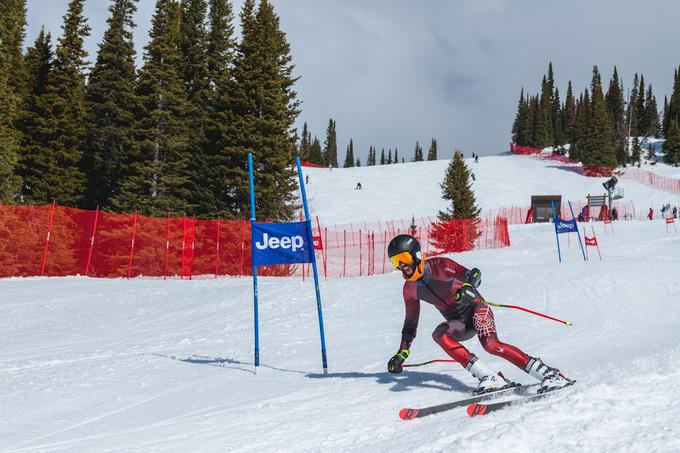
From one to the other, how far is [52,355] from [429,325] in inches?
265

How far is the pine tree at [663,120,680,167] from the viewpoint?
261 ft

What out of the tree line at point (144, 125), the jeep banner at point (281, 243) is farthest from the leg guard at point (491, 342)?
the tree line at point (144, 125)

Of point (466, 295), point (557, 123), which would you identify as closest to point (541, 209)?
point (466, 295)

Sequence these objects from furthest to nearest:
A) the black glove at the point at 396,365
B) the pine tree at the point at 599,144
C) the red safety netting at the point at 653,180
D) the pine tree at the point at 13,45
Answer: the pine tree at the point at 599,144
the red safety netting at the point at 653,180
the pine tree at the point at 13,45
the black glove at the point at 396,365

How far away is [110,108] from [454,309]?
104 ft

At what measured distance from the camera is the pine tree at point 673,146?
261 feet

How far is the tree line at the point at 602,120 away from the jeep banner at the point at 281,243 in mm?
72650

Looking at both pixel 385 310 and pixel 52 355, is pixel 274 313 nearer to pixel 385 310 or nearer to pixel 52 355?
pixel 385 310

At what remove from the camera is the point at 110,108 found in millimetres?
32188

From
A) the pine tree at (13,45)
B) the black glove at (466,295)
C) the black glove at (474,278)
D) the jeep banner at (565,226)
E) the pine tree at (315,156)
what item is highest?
the pine tree at (315,156)

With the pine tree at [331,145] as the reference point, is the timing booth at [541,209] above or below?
below

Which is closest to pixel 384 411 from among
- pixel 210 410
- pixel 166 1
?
pixel 210 410

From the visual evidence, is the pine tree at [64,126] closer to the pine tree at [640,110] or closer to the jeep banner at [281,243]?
the jeep banner at [281,243]

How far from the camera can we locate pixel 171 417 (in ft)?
17.1
